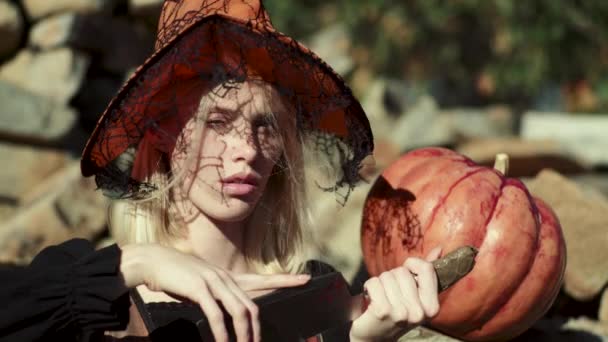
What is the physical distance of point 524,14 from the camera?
46.9ft

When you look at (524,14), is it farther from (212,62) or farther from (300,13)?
(212,62)

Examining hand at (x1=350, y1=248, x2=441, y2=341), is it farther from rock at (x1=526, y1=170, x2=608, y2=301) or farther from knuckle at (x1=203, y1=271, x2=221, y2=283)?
rock at (x1=526, y1=170, x2=608, y2=301)

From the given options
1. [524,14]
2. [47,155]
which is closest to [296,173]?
[47,155]

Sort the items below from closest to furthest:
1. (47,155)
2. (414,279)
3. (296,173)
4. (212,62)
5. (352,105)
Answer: (414,279) → (212,62) → (352,105) → (296,173) → (47,155)

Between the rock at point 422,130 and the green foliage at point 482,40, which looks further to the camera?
the green foliage at point 482,40

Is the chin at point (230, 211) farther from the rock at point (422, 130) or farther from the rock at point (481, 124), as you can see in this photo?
the rock at point (481, 124)

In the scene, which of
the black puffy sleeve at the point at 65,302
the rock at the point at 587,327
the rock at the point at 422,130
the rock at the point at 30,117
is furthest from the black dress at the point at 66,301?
the rock at the point at 422,130

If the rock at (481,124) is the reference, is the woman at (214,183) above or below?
above

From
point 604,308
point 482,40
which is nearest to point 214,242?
point 604,308

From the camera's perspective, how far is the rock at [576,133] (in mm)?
8734

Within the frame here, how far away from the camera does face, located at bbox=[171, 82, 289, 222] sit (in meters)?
2.37

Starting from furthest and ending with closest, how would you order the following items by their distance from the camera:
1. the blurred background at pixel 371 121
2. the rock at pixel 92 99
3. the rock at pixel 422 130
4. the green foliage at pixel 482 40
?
1. the green foliage at pixel 482 40
2. the rock at pixel 422 130
3. the rock at pixel 92 99
4. the blurred background at pixel 371 121

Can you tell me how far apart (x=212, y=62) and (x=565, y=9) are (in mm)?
13244

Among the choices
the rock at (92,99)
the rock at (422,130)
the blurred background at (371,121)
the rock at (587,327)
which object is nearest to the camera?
the rock at (587,327)
